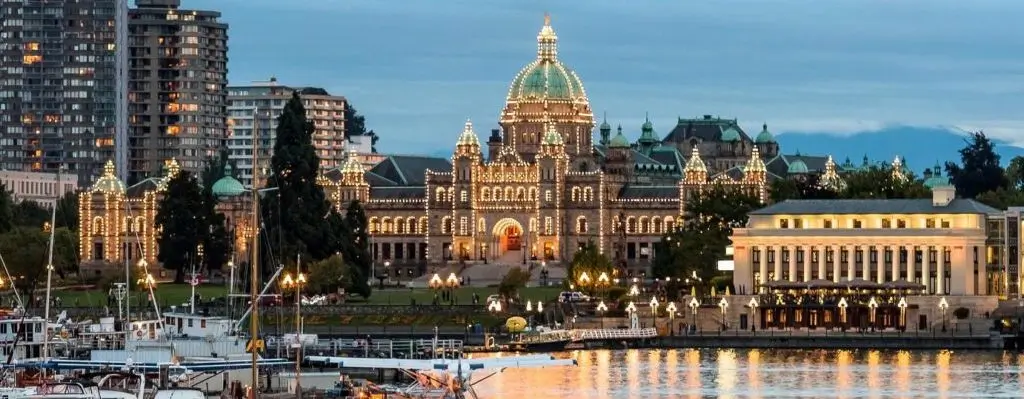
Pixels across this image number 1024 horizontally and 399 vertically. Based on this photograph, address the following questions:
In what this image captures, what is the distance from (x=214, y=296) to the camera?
194m

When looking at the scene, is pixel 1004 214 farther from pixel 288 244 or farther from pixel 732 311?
pixel 288 244

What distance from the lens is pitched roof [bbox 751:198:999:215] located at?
7436 inches

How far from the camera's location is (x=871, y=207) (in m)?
193

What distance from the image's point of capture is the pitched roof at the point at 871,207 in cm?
18888

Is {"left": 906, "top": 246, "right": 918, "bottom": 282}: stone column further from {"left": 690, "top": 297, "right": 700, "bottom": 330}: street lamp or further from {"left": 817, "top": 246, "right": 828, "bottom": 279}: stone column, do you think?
{"left": 690, "top": 297, "right": 700, "bottom": 330}: street lamp

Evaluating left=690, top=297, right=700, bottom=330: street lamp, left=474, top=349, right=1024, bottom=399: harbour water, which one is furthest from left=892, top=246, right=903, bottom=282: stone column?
left=474, top=349, right=1024, bottom=399: harbour water

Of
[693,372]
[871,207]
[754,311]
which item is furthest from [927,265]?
[693,372]

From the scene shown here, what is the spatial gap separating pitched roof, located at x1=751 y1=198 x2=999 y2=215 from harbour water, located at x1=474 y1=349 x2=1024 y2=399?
26.5 meters

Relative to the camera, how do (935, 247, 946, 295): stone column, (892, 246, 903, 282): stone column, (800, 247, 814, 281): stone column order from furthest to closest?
(800, 247, 814, 281): stone column, (892, 246, 903, 282): stone column, (935, 247, 946, 295): stone column

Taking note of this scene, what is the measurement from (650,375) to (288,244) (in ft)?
184

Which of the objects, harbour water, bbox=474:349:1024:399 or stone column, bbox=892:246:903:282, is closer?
harbour water, bbox=474:349:1024:399

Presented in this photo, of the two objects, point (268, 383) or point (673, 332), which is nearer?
point (268, 383)

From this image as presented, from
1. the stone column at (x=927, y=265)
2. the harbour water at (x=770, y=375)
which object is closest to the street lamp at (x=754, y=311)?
the harbour water at (x=770, y=375)

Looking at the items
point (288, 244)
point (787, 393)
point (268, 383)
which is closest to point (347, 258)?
point (288, 244)
